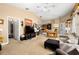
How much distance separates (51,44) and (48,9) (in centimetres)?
68

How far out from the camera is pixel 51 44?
6.95 feet

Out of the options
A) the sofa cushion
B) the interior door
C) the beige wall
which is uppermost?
the beige wall

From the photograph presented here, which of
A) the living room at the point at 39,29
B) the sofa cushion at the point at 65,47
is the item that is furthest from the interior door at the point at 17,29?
the sofa cushion at the point at 65,47

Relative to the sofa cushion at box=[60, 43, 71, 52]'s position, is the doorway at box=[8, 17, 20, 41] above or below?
above

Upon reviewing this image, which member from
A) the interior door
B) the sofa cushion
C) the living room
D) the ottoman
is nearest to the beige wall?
the living room

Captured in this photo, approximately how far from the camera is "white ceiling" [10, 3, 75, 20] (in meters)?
2.04

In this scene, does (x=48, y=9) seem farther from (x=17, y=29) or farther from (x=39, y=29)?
(x=17, y=29)

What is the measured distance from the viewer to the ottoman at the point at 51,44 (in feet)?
6.86

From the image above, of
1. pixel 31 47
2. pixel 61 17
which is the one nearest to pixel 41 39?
pixel 31 47

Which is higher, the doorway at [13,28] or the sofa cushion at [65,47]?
the doorway at [13,28]

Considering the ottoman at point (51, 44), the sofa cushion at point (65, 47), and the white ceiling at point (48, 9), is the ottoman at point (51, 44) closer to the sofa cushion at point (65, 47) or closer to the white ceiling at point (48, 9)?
the sofa cushion at point (65, 47)

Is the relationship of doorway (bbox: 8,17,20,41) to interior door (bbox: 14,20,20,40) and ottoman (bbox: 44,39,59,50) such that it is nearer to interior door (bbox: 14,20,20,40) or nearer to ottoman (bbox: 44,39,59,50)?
interior door (bbox: 14,20,20,40)

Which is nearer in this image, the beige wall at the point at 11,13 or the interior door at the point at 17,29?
the beige wall at the point at 11,13

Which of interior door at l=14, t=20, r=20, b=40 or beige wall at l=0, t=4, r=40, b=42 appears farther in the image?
interior door at l=14, t=20, r=20, b=40
